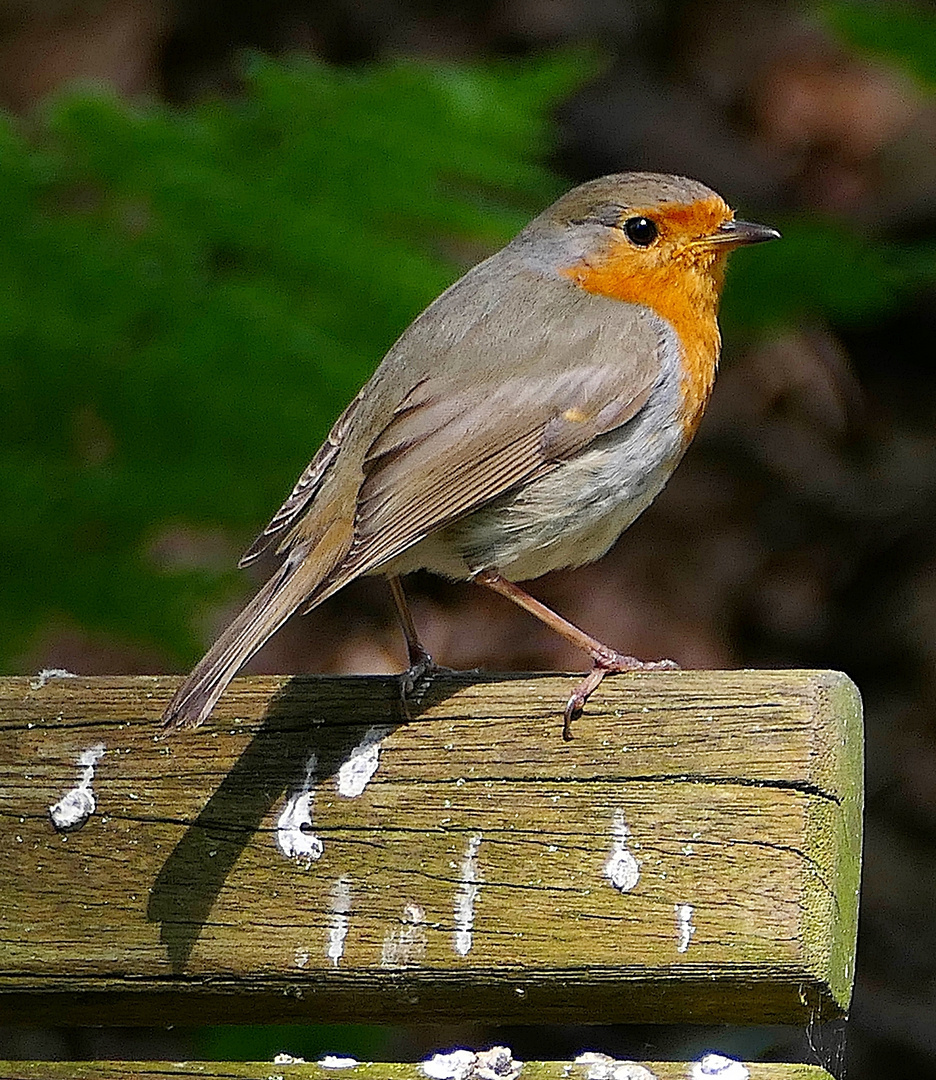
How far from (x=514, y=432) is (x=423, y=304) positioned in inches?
40.5

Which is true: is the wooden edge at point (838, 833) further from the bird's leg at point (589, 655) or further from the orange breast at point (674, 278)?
the orange breast at point (674, 278)

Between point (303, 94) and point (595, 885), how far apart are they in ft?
7.91

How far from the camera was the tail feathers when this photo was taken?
7.14 ft

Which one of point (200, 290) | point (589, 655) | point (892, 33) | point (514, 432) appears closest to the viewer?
point (589, 655)

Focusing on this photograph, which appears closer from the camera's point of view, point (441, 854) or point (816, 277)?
point (441, 854)

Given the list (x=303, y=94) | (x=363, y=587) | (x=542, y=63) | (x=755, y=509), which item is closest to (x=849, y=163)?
(x=755, y=509)

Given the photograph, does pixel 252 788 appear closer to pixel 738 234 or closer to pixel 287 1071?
Result: pixel 287 1071

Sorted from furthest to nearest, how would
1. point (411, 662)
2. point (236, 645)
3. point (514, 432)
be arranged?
point (514, 432) < point (411, 662) < point (236, 645)

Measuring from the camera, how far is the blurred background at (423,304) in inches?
156

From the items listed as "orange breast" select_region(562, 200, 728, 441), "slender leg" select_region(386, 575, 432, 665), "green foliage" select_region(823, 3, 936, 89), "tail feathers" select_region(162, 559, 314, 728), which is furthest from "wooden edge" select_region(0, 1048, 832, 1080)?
"green foliage" select_region(823, 3, 936, 89)

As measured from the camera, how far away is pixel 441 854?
210 cm

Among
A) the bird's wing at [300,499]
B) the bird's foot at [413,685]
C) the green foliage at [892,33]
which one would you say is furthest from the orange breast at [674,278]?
the green foliage at [892,33]

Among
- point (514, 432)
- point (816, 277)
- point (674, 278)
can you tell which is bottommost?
point (514, 432)

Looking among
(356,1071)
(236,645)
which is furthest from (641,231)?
(356,1071)
